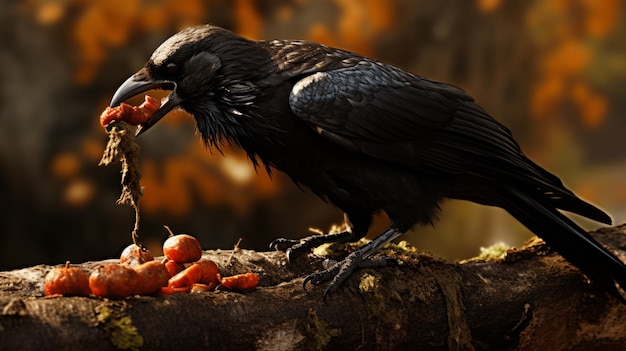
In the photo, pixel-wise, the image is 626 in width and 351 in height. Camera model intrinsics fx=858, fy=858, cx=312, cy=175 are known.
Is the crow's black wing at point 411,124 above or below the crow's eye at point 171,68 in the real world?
above

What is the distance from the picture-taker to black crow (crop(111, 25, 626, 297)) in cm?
284

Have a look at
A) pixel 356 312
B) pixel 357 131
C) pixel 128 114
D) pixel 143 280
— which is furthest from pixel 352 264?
pixel 128 114

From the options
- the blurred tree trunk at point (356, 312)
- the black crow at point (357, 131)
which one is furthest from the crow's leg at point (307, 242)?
the black crow at point (357, 131)

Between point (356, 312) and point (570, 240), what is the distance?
0.90 m

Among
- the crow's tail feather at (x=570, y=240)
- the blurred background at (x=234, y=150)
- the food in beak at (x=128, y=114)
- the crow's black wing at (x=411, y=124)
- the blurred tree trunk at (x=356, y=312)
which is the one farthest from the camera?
the blurred background at (x=234, y=150)

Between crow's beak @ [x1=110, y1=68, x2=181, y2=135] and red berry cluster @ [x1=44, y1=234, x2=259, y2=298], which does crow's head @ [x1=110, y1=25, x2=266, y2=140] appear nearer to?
crow's beak @ [x1=110, y1=68, x2=181, y2=135]

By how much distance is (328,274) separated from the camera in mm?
2621

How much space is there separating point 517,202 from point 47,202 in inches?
110

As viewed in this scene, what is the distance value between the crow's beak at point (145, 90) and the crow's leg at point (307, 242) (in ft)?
2.15

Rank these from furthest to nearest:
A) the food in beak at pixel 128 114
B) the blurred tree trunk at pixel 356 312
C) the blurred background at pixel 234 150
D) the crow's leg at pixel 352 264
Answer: the blurred background at pixel 234 150
the food in beak at pixel 128 114
the crow's leg at pixel 352 264
the blurred tree trunk at pixel 356 312

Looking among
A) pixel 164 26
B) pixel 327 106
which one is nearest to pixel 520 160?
pixel 327 106

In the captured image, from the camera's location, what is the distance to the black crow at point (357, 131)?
9.31 ft

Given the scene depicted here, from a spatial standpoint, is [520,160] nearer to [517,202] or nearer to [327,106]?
[517,202]

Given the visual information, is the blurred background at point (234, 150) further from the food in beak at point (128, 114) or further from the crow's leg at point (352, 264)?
the crow's leg at point (352, 264)
